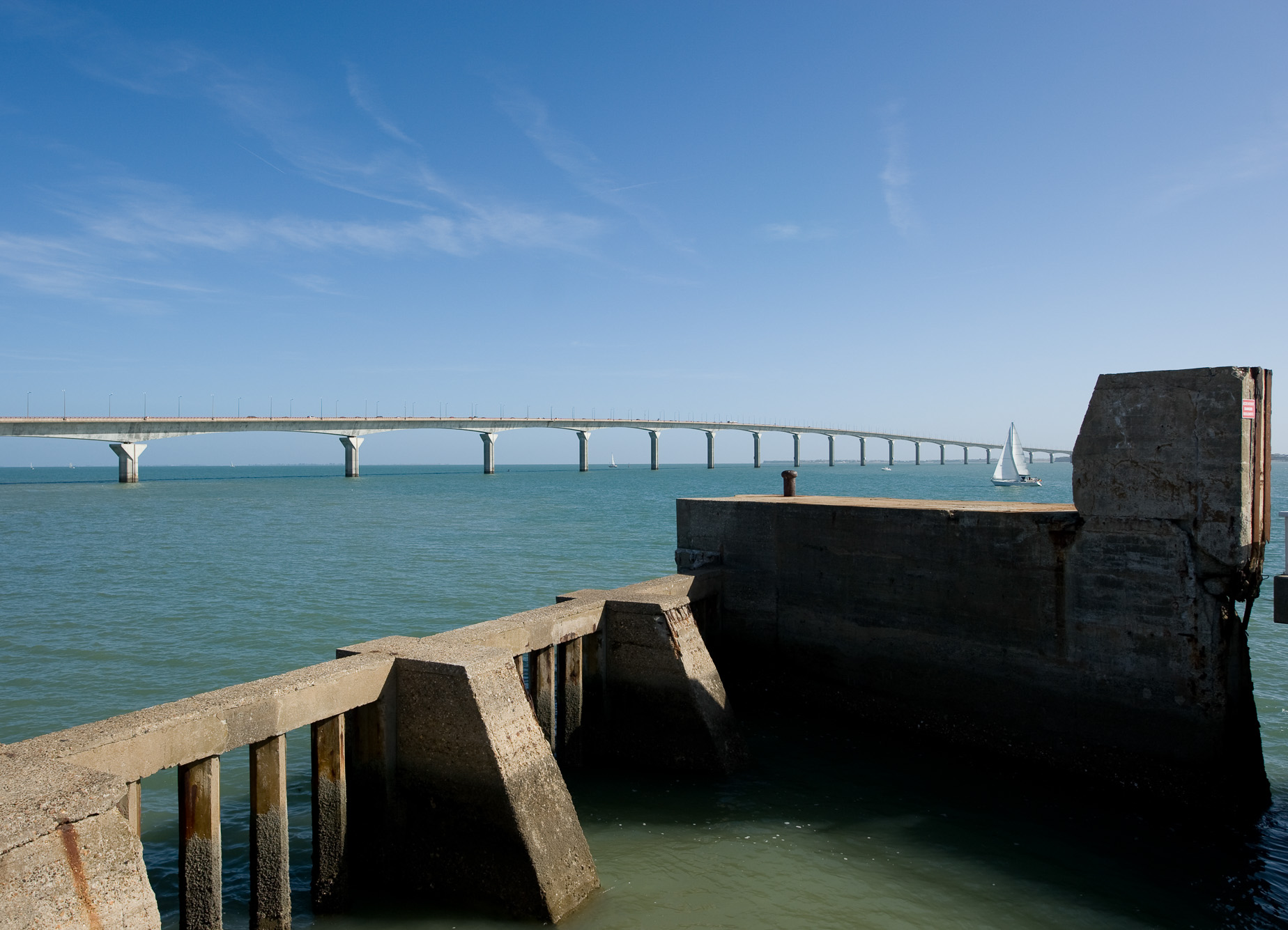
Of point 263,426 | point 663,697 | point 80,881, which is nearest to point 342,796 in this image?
point 80,881

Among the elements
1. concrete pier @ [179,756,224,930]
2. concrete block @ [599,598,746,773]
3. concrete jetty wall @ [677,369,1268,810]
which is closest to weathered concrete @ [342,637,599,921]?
concrete pier @ [179,756,224,930]

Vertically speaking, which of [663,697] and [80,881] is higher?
[80,881]

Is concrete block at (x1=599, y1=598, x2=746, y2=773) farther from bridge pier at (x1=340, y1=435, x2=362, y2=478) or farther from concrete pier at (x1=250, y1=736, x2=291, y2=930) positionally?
bridge pier at (x1=340, y1=435, x2=362, y2=478)

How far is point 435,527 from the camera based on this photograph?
42.5m

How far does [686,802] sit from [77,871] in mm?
5849

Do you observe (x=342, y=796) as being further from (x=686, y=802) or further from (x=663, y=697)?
(x=663, y=697)

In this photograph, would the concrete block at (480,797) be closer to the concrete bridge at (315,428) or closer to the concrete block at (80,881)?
the concrete block at (80,881)

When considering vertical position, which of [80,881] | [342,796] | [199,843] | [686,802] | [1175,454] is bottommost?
[686,802]

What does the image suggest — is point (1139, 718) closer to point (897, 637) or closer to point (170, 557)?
point (897, 637)

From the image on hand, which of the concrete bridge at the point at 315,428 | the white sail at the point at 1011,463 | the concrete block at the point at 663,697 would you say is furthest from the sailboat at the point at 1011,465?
the concrete block at the point at 663,697

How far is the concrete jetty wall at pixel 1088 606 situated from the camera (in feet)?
25.6

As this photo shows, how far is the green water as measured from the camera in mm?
6688

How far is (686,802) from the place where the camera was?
28.0 ft

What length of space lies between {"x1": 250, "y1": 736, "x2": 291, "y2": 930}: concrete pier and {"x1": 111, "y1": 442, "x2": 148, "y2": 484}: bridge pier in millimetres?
88236
